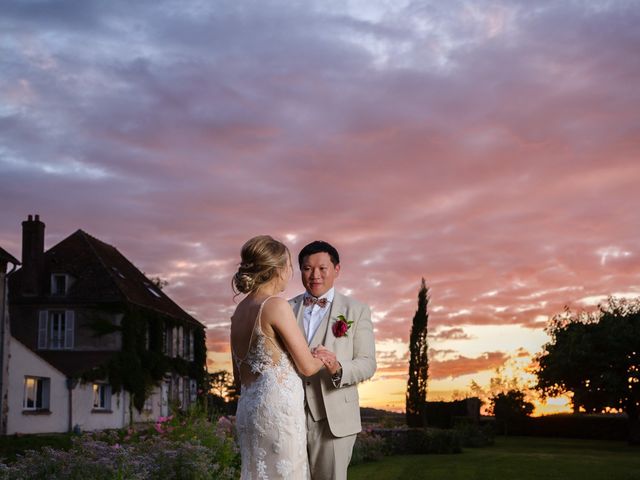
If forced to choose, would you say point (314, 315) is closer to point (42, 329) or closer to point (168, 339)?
point (42, 329)

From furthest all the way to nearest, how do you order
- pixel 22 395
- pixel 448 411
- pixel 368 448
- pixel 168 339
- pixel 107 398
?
pixel 168 339
pixel 448 411
pixel 107 398
pixel 22 395
pixel 368 448

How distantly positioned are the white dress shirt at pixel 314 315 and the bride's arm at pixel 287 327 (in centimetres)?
91

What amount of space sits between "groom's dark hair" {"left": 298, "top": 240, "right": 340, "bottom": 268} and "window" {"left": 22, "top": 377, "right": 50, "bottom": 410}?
Answer: 1180 inches

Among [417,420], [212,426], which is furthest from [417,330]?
[212,426]

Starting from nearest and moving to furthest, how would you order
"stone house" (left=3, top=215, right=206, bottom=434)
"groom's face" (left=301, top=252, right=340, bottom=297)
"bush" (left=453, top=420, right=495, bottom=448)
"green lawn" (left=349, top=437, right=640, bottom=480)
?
1. "groom's face" (left=301, top=252, right=340, bottom=297)
2. "green lawn" (left=349, top=437, right=640, bottom=480)
3. "bush" (left=453, top=420, right=495, bottom=448)
4. "stone house" (left=3, top=215, right=206, bottom=434)

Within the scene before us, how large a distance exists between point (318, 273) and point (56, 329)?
36.0 metres

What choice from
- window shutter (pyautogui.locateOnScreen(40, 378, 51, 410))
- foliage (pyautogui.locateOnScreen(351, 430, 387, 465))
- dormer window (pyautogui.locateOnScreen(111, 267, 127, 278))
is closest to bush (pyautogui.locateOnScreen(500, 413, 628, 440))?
foliage (pyautogui.locateOnScreen(351, 430, 387, 465))

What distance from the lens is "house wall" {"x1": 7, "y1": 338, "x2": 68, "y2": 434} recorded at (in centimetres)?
3156

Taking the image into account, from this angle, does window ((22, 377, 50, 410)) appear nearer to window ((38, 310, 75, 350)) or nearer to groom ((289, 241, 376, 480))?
window ((38, 310, 75, 350))

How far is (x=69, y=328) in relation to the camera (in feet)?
129

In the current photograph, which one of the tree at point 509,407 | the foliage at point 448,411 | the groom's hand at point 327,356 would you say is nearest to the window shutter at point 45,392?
the foliage at point 448,411

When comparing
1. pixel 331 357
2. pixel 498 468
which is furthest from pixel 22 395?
pixel 331 357

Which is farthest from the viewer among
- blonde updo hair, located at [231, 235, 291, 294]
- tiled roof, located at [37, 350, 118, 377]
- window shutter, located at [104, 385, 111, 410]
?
window shutter, located at [104, 385, 111, 410]

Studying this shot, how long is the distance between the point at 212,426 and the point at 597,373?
30735 mm
